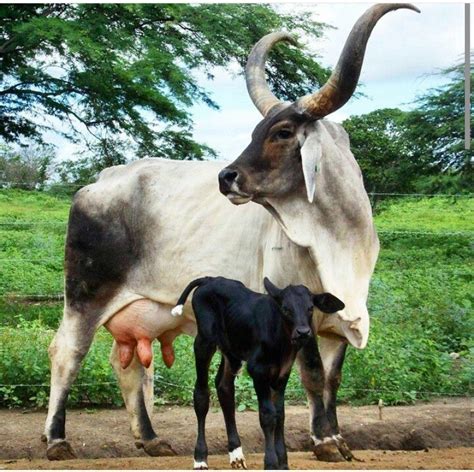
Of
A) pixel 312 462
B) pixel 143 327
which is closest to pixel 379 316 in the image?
pixel 143 327

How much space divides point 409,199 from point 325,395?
246 inches

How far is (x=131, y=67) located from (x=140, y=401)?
493 cm

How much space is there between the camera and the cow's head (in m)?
4.70

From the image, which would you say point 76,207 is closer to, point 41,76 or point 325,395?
point 325,395

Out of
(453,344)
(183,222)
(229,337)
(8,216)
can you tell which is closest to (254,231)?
(183,222)

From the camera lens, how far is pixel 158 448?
6.08 m

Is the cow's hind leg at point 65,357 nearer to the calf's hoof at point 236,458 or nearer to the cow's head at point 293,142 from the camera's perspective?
the calf's hoof at point 236,458

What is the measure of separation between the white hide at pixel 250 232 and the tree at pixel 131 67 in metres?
4.24

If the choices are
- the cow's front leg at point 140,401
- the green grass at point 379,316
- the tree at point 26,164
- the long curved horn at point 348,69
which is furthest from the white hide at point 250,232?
the tree at point 26,164

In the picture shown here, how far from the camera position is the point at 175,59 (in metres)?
10.8

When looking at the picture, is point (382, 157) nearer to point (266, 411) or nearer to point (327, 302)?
point (327, 302)

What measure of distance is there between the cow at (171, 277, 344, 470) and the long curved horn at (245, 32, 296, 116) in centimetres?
90

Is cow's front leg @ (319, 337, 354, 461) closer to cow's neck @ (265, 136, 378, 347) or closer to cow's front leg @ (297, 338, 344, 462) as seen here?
cow's front leg @ (297, 338, 344, 462)

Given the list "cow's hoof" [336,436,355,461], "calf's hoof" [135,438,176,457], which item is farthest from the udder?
"cow's hoof" [336,436,355,461]
